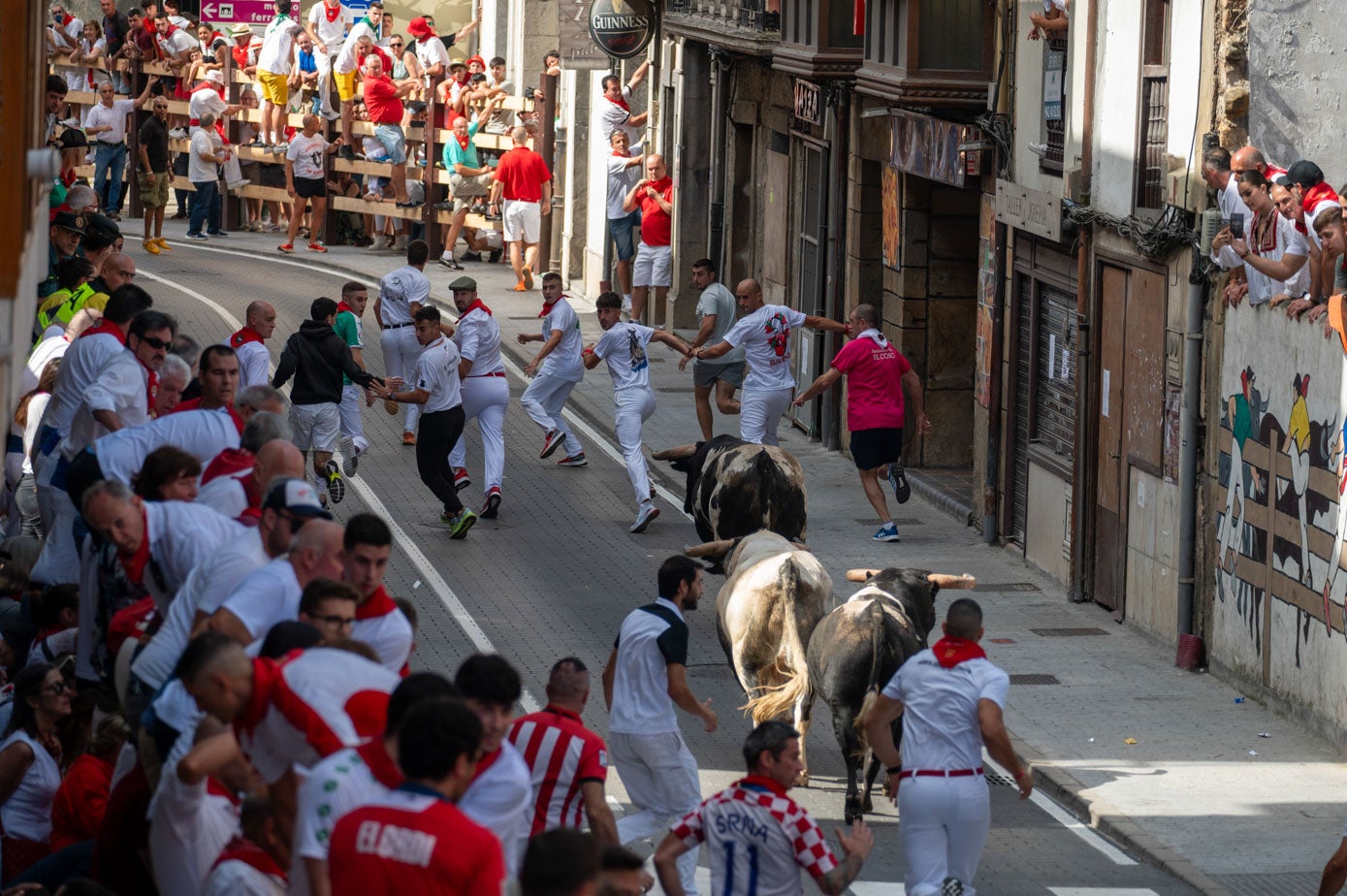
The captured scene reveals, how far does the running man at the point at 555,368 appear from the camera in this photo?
827 inches

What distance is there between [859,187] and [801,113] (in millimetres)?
2095

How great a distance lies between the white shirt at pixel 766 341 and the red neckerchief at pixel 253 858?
539 inches

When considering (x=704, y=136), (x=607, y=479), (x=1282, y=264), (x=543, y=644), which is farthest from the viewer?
(x=704, y=136)

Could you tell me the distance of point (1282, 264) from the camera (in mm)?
14773

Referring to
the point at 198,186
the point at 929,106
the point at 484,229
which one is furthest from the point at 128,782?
the point at 198,186

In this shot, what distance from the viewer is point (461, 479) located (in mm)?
20062

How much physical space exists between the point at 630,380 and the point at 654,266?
10290 mm

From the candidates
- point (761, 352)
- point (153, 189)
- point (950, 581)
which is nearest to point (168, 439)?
point (950, 581)

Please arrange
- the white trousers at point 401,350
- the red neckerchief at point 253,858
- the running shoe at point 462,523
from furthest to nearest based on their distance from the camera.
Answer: the white trousers at point 401,350, the running shoe at point 462,523, the red neckerchief at point 253,858

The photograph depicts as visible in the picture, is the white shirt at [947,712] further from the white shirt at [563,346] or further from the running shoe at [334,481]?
the white shirt at [563,346]

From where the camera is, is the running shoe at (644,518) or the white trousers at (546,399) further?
the white trousers at (546,399)

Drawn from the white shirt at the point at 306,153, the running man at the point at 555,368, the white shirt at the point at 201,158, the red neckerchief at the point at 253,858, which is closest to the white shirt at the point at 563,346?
the running man at the point at 555,368

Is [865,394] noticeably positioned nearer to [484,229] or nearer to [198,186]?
→ [484,229]

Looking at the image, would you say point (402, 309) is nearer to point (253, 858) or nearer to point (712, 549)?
point (712, 549)
